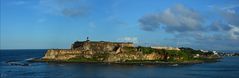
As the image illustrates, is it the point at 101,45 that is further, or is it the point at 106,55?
the point at 101,45

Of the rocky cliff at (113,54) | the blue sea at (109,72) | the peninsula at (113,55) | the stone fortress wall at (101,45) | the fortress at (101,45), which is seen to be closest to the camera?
the blue sea at (109,72)

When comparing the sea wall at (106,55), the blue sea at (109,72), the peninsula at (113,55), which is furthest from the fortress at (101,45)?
the blue sea at (109,72)

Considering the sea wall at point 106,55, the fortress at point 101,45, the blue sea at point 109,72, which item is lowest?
the blue sea at point 109,72

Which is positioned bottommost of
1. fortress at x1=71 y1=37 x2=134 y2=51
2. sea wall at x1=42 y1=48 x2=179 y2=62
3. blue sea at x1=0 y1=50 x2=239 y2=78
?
blue sea at x1=0 y1=50 x2=239 y2=78

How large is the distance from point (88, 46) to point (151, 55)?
2159 cm

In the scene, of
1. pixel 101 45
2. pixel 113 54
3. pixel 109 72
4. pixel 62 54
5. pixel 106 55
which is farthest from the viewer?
pixel 101 45

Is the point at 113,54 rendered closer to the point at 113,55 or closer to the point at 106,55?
the point at 113,55

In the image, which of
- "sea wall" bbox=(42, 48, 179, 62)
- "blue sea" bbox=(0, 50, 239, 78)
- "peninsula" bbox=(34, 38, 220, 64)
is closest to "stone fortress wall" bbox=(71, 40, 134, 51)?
"peninsula" bbox=(34, 38, 220, 64)

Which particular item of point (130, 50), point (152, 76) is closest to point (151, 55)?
point (130, 50)

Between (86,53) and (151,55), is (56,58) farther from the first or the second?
(151,55)

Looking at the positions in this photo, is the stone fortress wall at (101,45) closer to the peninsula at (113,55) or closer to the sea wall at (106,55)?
the peninsula at (113,55)

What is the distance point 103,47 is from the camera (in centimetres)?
13888

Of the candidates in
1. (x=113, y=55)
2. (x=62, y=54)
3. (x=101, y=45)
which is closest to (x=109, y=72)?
(x=113, y=55)

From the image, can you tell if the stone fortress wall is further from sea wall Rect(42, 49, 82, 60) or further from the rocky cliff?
sea wall Rect(42, 49, 82, 60)
